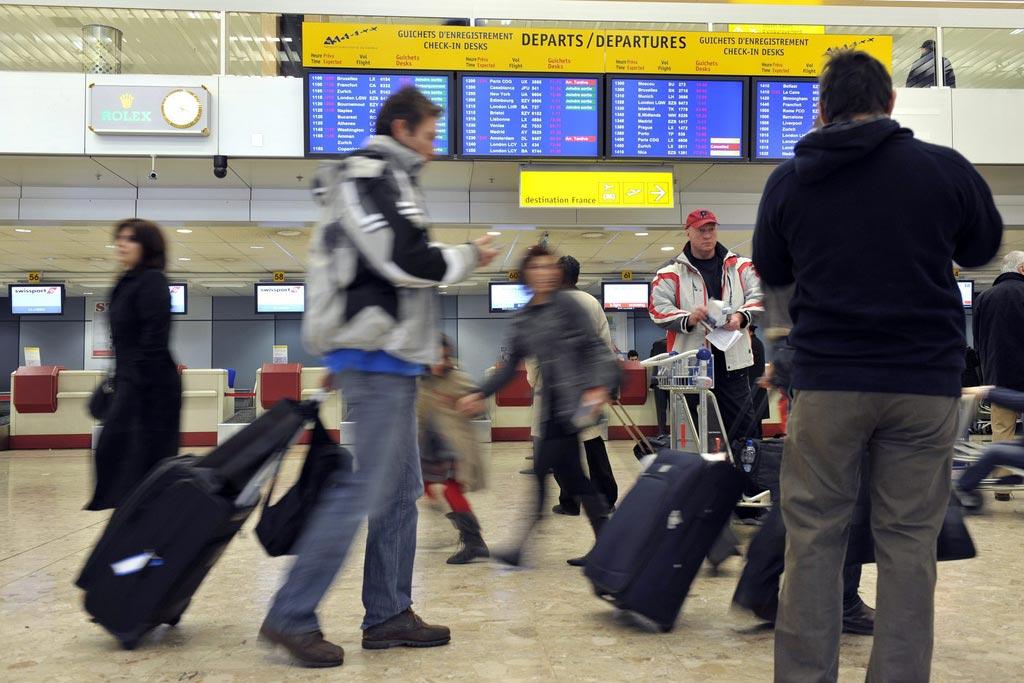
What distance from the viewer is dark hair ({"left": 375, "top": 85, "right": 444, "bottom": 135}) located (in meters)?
2.46

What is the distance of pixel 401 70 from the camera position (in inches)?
280

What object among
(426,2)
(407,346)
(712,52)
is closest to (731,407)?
(407,346)

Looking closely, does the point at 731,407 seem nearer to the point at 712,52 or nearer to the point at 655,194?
the point at 655,194

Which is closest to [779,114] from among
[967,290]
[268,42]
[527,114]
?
[527,114]

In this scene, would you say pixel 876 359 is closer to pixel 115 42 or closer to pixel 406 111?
pixel 406 111

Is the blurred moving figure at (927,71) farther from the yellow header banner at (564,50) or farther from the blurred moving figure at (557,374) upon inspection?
the blurred moving figure at (557,374)

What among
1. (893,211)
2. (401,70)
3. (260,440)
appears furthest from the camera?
(401,70)

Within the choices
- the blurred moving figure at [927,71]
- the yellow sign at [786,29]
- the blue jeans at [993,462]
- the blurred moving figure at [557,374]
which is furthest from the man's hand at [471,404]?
the blurred moving figure at [927,71]

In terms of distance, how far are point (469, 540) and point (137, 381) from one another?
158 centimetres

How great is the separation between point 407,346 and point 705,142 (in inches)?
218

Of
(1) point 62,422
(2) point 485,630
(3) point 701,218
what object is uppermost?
(3) point 701,218

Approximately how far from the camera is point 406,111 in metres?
2.46

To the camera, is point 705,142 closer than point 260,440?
No

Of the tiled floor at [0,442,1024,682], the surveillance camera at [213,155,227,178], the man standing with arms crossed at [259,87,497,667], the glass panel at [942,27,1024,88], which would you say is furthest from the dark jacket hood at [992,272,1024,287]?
the surveillance camera at [213,155,227,178]
